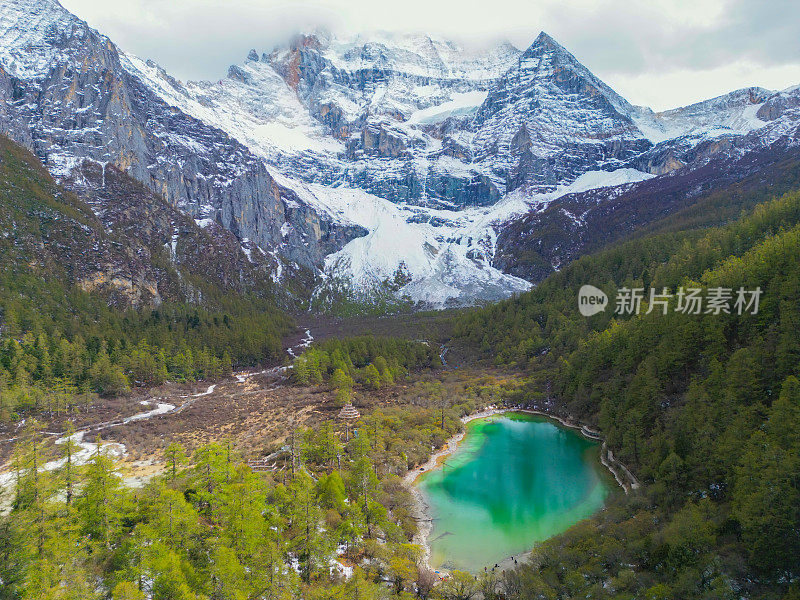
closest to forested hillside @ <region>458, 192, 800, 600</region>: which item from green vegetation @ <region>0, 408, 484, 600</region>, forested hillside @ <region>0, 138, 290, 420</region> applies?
green vegetation @ <region>0, 408, 484, 600</region>

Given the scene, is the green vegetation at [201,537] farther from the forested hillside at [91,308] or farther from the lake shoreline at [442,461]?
the forested hillside at [91,308]

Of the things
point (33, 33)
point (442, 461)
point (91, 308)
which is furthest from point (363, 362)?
point (33, 33)

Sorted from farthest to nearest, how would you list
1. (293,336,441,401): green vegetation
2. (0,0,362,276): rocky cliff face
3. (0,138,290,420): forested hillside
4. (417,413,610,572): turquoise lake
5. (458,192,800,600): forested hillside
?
(0,0,362,276): rocky cliff face < (293,336,441,401): green vegetation < (0,138,290,420): forested hillside < (417,413,610,572): turquoise lake < (458,192,800,600): forested hillside

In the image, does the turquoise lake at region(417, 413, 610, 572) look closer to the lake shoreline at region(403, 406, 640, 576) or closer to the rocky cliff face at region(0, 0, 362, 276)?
the lake shoreline at region(403, 406, 640, 576)

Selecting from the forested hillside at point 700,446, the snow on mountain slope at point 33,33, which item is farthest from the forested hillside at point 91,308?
the forested hillside at point 700,446

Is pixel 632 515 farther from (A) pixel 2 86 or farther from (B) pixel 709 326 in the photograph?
(A) pixel 2 86

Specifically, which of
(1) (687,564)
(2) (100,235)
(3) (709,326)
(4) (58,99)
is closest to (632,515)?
(1) (687,564)

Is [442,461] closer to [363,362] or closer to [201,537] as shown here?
[201,537]
